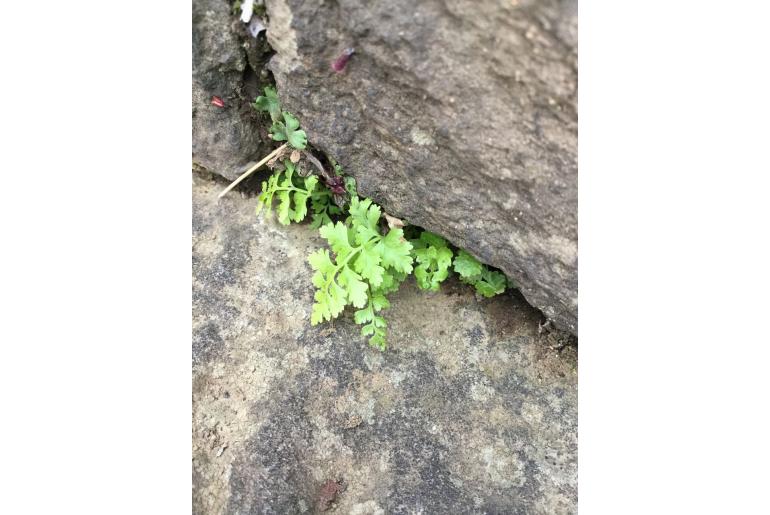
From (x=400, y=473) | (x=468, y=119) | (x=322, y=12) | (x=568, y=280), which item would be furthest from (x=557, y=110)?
(x=400, y=473)

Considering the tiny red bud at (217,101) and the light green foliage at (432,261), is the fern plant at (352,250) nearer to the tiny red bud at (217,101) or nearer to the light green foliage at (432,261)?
the light green foliage at (432,261)

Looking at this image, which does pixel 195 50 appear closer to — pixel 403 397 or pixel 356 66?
pixel 356 66

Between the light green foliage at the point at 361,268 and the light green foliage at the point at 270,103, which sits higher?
the light green foliage at the point at 270,103

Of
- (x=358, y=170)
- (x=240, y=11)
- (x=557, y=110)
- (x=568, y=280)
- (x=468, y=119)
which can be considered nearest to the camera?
(x=557, y=110)

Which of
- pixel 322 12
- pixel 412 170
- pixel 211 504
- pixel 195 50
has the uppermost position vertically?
pixel 322 12

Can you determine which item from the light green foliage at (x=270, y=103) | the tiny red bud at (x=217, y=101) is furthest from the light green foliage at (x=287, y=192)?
the tiny red bud at (x=217, y=101)

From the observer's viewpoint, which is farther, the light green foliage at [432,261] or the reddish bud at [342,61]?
the light green foliage at [432,261]

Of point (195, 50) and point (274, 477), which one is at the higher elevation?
point (195, 50)

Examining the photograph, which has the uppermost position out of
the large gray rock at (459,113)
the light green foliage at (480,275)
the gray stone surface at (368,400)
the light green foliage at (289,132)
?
the large gray rock at (459,113)
